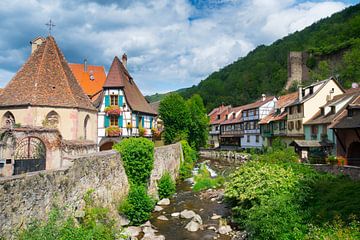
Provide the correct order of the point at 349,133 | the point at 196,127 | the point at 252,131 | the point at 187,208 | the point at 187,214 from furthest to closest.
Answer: the point at 252,131, the point at 196,127, the point at 349,133, the point at 187,208, the point at 187,214

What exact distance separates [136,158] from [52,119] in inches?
375

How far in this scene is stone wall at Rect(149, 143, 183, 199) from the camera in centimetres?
2144

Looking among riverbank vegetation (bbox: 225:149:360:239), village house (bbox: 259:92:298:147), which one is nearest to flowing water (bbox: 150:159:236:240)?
riverbank vegetation (bbox: 225:149:360:239)

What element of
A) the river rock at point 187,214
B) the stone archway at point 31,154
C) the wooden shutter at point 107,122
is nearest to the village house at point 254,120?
the wooden shutter at point 107,122

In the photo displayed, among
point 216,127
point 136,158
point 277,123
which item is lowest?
point 136,158

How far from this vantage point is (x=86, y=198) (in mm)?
12766

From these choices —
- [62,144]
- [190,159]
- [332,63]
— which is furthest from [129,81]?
[332,63]

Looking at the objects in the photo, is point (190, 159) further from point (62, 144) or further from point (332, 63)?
point (332, 63)

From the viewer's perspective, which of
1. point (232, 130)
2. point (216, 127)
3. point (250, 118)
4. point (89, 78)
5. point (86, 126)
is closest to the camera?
point (86, 126)

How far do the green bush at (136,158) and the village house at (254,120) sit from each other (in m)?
34.4

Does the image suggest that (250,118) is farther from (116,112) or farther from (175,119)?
(116,112)

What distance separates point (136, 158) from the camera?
1833cm

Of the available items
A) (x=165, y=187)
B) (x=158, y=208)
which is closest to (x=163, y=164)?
(x=165, y=187)

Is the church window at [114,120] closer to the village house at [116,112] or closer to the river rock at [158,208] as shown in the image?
the village house at [116,112]
